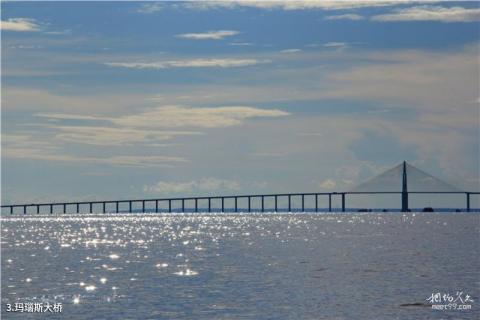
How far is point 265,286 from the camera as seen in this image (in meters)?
59.8

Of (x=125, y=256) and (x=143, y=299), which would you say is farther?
(x=125, y=256)

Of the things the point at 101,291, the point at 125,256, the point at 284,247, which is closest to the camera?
the point at 101,291

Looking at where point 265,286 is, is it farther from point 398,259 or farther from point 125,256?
point 125,256

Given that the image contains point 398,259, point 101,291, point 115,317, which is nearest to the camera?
point 115,317

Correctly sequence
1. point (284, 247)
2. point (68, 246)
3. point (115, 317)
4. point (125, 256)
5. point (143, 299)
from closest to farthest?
point (115, 317) → point (143, 299) → point (125, 256) → point (284, 247) → point (68, 246)

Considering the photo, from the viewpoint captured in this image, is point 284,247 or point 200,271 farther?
point 284,247

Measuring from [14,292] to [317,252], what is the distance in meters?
41.6

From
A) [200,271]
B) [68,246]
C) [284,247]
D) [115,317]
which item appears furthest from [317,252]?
[115,317]

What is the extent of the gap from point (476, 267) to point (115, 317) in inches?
1434

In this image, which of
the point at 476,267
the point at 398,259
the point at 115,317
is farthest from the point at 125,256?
the point at 115,317

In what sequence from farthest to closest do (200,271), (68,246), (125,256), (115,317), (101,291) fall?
(68,246)
(125,256)
(200,271)
(101,291)
(115,317)

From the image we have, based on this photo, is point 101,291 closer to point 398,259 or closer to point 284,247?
point 398,259

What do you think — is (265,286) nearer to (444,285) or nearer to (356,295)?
(356,295)

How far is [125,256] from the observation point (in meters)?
91.0
